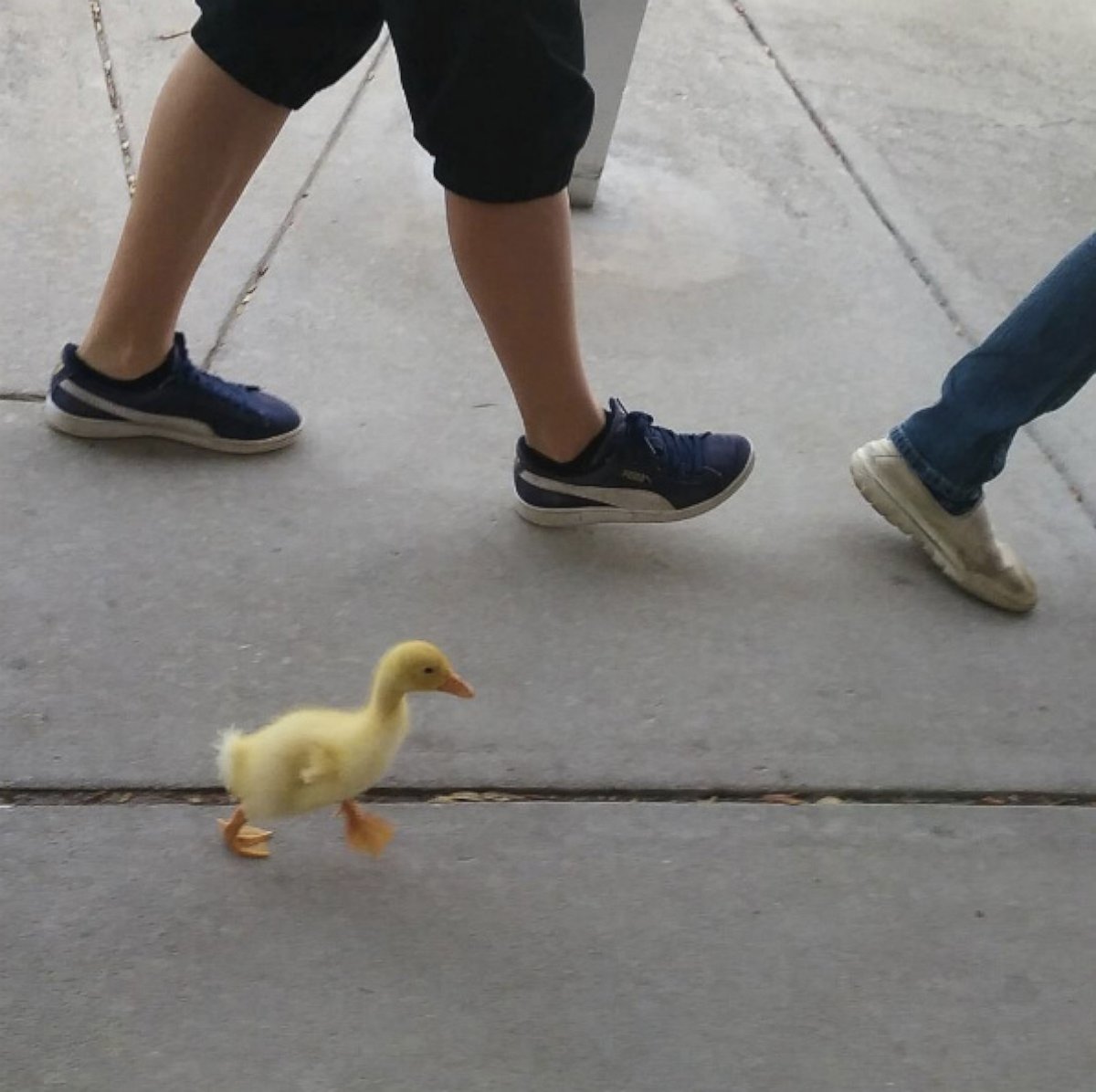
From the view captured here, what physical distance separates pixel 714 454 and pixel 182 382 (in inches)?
34.0

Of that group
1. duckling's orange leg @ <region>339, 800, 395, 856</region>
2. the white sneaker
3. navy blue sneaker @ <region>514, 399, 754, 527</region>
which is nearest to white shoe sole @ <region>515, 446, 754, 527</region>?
navy blue sneaker @ <region>514, 399, 754, 527</region>

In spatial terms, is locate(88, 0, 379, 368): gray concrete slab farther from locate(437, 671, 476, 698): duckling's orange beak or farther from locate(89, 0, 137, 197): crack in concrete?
locate(437, 671, 476, 698): duckling's orange beak

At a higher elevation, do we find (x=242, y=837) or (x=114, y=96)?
(x=114, y=96)

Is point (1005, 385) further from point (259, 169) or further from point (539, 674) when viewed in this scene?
point (259, 169)

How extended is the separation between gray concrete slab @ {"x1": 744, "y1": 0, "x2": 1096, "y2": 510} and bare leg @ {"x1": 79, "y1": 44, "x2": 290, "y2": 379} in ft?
4.80

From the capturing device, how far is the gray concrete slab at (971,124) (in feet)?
9.97

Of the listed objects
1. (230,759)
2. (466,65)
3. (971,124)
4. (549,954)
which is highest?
(466,65)

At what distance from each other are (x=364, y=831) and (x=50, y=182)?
1.85 meters

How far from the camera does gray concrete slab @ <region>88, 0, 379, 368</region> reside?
102 inches

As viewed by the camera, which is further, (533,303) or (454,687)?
(533,303)

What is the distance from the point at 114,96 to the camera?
3176mm

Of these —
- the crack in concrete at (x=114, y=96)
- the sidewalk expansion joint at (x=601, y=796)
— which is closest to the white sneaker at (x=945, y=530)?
the sidewalk expansion joint at (x=601, y=796)

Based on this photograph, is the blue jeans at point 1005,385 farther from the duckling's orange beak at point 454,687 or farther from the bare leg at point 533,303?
the duckling's orange beak at point 454,687

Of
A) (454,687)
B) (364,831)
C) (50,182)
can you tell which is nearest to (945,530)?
(454,687)
